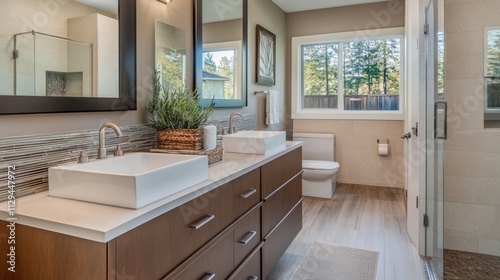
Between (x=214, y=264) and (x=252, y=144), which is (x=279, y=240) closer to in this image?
(x=252, y=144)

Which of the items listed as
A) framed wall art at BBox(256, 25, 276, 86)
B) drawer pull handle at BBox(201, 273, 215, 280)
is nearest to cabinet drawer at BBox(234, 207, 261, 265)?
drawer pull handle at BBox(201, 273, 215, 280)

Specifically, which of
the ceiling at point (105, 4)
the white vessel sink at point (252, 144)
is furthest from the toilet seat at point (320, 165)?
the ceiling at point (105, 4)

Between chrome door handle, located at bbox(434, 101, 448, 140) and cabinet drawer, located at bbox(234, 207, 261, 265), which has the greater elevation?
chrome door handle, located at bbox(434, 101, 448, 140)

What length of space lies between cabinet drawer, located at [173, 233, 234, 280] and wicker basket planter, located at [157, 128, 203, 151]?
498 mm

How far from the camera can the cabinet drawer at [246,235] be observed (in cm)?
157

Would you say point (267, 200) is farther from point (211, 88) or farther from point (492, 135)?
point (492, 135)

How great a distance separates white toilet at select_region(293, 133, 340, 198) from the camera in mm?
3805

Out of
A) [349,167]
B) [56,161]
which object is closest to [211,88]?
[56,161]

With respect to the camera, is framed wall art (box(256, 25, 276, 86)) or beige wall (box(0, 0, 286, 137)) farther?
framed wall art (box(256, 25, 276, 86))

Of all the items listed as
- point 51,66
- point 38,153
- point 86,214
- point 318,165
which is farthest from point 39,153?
point 318,165

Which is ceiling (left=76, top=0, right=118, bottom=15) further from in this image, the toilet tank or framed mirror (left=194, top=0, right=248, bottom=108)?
the toilet tank

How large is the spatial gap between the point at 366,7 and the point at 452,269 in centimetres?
316

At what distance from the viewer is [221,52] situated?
2.57 m

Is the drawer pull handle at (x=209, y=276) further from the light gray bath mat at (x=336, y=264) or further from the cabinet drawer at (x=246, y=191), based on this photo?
the light gray bath mat at (x=336, y=264)
